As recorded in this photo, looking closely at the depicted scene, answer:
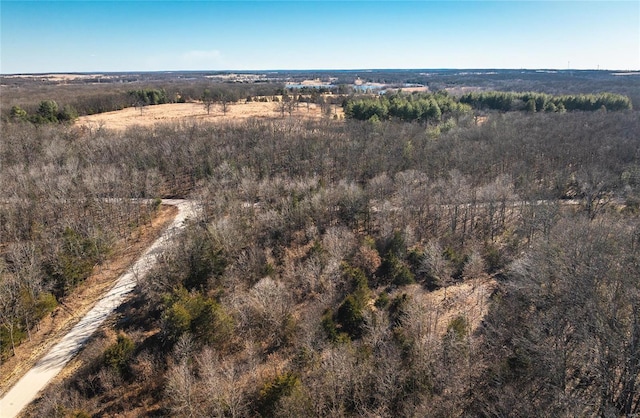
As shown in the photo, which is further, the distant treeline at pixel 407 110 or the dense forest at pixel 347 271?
the distant treeline at pixel 407 110

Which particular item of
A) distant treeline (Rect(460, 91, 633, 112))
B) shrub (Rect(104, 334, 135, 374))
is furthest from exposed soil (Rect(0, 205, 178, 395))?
distant treeline (Rect(460, 91, 633, 112))

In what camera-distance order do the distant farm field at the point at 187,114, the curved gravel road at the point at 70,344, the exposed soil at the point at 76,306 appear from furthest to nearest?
1. the distant farm field at the point at 187,114
2. the exposed soil at the point at 76,306
3. the curved gravel road at the point at 70,344

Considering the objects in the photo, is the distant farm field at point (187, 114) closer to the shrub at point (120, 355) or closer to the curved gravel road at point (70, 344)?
the curved gravel road at point (70, 344)

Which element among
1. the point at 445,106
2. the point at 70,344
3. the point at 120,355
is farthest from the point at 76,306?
the point at 445,106

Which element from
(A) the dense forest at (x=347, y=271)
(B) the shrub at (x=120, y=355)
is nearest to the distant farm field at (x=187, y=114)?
(A) the dense forest at (x=347, y=271)

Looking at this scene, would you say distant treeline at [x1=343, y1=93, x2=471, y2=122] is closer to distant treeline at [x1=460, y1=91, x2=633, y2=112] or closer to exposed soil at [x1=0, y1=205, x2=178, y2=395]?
distant treeline at [x1=460, y1=91, x2=633, y2=112]

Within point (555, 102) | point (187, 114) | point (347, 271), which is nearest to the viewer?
point (347, 271)

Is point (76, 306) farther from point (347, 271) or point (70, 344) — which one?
point (347, 271)

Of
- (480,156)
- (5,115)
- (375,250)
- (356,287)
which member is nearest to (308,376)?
(356,287)
